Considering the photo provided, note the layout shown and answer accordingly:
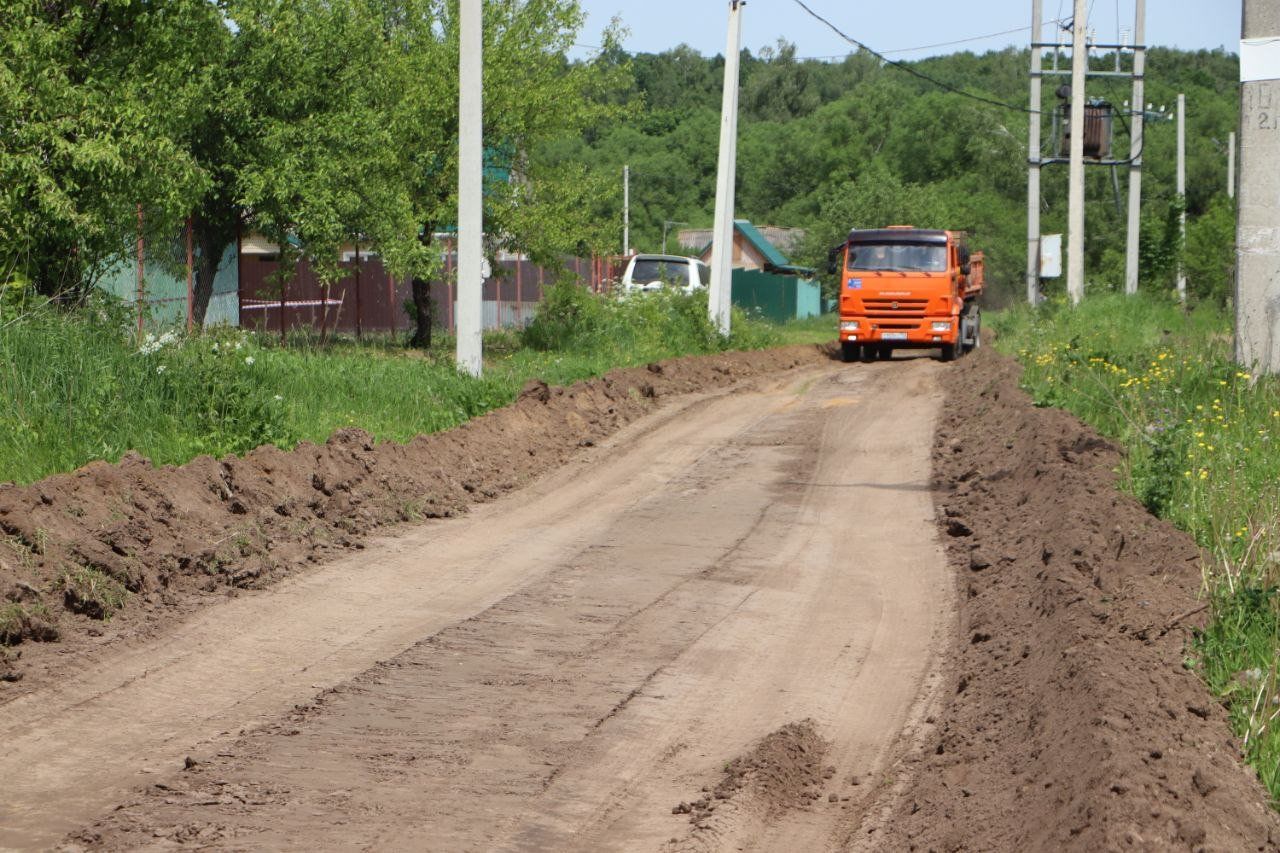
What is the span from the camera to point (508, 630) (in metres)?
8.52

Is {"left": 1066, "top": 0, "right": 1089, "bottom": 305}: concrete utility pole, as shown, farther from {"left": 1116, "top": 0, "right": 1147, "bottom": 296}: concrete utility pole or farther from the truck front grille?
{"left": 1116, "top": 0, "right": 1147, "bottom": 296}: concrete utility pole

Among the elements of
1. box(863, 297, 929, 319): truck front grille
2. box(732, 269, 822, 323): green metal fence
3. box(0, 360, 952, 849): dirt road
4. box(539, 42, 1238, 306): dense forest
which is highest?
Answer: box(539, 42, 1238, 306): dense forest

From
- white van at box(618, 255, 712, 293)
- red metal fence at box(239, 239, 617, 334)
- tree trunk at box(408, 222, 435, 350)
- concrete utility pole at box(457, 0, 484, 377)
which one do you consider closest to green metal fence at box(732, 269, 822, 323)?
red metal fence at box(239, 239, 617, 334)

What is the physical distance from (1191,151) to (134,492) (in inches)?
3331

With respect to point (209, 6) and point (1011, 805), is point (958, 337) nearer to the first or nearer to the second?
point (209, 6)

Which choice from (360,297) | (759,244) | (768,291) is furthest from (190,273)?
(759,244)

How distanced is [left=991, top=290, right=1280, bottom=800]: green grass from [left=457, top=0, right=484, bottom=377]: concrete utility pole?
22.4 ft

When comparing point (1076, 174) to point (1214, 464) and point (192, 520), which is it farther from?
point (192, 520)

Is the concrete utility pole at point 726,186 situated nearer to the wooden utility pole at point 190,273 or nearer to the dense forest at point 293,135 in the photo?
the dense forest at point 293,135

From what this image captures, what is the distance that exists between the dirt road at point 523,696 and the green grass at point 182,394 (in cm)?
256

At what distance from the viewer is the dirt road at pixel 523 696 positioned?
18.6ft

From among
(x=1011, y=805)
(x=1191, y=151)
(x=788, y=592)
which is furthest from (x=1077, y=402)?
(x=1191, y=151)

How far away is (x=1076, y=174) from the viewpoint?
31547 millimetres

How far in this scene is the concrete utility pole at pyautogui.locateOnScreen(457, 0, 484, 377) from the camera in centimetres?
1838
